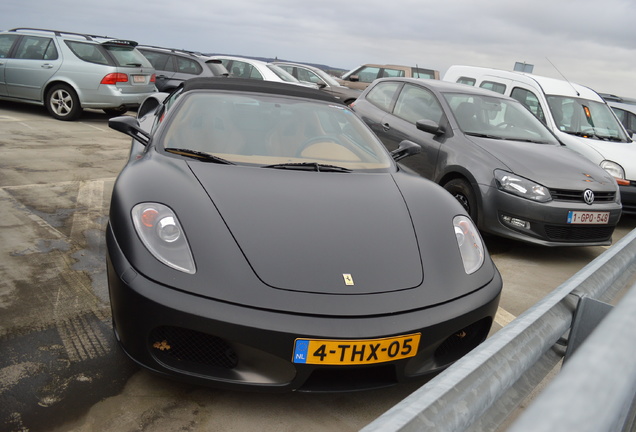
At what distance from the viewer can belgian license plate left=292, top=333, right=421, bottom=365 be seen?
7.18 ft

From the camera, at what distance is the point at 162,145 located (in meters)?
3.37

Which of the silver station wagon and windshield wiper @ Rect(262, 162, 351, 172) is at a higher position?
windshield wiper @ Rect(262, 162, 351, 172)

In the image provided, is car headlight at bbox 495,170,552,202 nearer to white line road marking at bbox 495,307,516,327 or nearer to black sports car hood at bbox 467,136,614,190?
black sports car hood at bbox 467,136,614,190

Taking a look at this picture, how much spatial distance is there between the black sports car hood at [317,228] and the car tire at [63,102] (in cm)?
860

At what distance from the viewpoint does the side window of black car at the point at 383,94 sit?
7.04m

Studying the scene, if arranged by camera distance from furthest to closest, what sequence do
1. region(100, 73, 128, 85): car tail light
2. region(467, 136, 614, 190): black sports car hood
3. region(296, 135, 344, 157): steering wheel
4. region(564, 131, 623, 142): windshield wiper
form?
region(100, 73, 128, 85): car tail light < region(564, 131, 623, 142): windshield wiper < region(467, 136, 614, 190): black sports car hood < region(296, 135, 344, 157): steering wheel

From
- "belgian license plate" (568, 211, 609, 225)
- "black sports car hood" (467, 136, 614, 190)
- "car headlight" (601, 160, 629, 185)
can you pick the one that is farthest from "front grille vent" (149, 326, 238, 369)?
"car headlight" (601, 160, 629, 185)

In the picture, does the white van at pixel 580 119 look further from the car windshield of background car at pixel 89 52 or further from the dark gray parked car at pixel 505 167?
the car windshield of background car at pixel 89 52

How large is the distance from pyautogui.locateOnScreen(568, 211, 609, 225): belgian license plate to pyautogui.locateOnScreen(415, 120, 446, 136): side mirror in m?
1.48

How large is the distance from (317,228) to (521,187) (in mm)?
2918

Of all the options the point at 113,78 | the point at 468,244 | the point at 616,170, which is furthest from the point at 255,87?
the point at 113,78

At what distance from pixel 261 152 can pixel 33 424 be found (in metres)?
1.85

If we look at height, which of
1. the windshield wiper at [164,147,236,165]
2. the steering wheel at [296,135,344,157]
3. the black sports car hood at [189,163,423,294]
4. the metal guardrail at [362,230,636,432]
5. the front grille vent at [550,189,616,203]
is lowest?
the front grille vent at [550,189,616,203]

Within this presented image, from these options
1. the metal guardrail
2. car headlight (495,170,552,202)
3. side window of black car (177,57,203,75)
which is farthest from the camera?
side window of black car (177,57,203,75)
